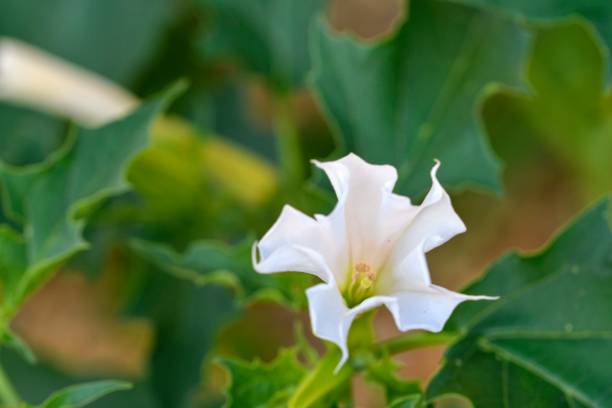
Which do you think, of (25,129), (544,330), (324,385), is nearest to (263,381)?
(324,385)

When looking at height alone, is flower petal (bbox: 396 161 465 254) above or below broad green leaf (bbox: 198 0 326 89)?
above

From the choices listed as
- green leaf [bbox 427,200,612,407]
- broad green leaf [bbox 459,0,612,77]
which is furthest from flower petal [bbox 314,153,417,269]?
broad green leaf [bbox 459,0,612,77]

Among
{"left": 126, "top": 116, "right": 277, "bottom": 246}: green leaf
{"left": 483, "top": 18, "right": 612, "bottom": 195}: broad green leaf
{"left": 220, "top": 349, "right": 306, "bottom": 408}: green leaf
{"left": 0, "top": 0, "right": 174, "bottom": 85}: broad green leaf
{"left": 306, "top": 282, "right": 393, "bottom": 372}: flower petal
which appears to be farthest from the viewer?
{"left": 0, "top": 0, "right": 174, "bottom": 85}: broad green leaf

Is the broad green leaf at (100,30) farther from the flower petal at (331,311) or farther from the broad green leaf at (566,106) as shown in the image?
the flower petal at (331,311)

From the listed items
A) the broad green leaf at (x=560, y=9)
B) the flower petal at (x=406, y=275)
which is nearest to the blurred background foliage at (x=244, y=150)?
the broad green leaf at (x=560, y=9)

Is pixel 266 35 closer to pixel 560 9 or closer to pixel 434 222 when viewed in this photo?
pixel 560 9

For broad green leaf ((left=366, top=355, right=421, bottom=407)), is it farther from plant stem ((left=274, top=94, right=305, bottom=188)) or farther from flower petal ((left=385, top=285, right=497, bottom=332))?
plant stem ((left=274, top=94, right=305, bottom=188))
